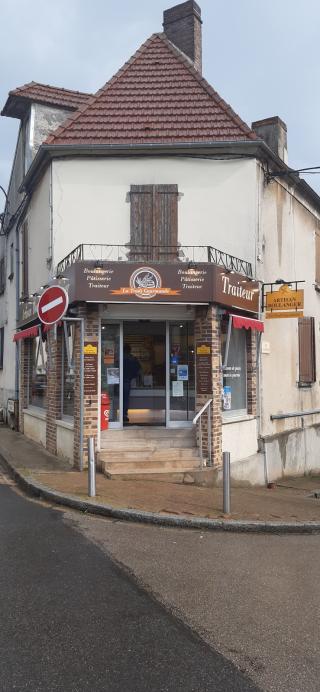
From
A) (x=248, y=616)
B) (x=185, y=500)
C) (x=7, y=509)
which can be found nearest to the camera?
(x=248, y=616)

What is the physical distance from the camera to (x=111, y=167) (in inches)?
413

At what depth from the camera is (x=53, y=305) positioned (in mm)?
7848

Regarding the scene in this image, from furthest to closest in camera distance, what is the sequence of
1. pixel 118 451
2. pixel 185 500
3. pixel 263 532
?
pixel 118 451
pixel 185 500
pixel 263 532

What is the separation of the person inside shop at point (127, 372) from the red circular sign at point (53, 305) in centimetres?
221

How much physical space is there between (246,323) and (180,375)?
1492 millimetres

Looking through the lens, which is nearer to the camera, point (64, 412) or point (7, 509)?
point (7, 509)

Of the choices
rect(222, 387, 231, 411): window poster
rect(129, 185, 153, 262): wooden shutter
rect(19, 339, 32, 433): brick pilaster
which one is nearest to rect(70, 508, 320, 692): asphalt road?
rect(222, 387, 231, 411): window poster

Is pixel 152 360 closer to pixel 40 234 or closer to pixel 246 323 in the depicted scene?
pixel 246 323

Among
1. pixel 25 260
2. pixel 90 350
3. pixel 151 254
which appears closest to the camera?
pixel 90 350

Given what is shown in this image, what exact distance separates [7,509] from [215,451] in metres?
3.66

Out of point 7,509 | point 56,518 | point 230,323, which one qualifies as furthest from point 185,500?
point 230,323

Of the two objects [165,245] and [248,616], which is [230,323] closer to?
[165,245]

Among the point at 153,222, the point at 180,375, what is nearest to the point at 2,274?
the point at 153,222

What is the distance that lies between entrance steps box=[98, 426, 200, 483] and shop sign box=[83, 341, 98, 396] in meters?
0.86
